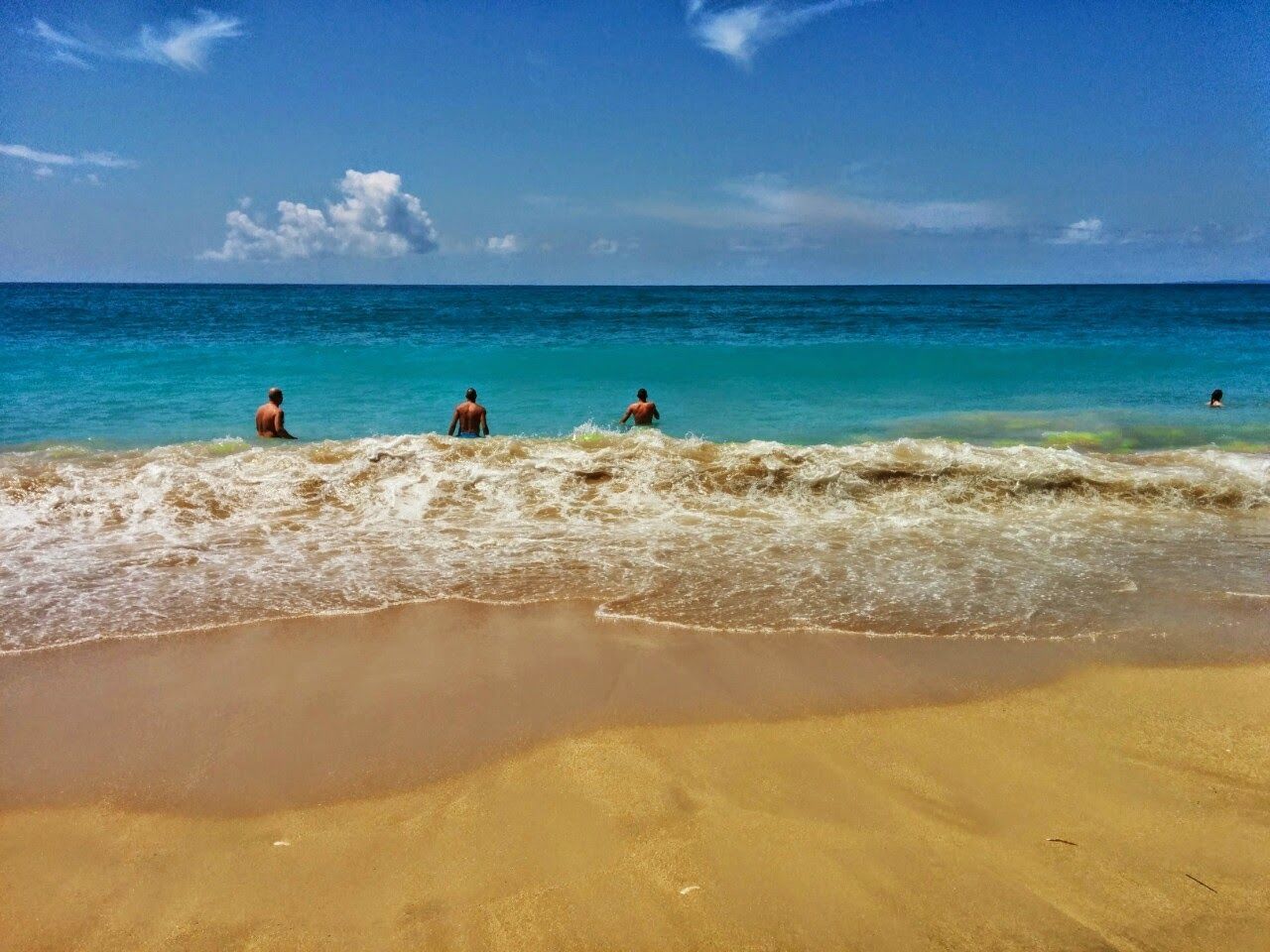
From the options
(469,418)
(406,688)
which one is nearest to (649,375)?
(469,418)

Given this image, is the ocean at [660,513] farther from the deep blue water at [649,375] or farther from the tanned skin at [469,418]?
the tanned skin at [469,418]

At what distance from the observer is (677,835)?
10.7 ft

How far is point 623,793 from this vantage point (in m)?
3.54

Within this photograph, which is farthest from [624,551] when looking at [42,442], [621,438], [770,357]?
[770,357]

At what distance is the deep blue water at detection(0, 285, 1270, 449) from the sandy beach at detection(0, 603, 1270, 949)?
984 cm

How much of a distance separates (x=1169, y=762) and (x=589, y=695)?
303 cm

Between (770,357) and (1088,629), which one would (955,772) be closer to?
(1088,629)

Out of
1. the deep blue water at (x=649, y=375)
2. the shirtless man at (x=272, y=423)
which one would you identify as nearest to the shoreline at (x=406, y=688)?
the shirtless man at (x=272, y=423)

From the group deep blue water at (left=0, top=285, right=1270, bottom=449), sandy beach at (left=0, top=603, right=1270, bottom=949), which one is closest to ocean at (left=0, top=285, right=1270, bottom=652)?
deep blue water at (left=0, top=285, right=1270, bottom=449)

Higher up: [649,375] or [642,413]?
[649,375]

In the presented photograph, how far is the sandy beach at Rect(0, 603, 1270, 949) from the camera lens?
2859mm

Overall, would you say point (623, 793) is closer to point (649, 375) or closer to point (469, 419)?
point (469, 419)

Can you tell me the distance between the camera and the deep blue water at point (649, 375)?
602 inches

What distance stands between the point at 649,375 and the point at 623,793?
21.1 meters
